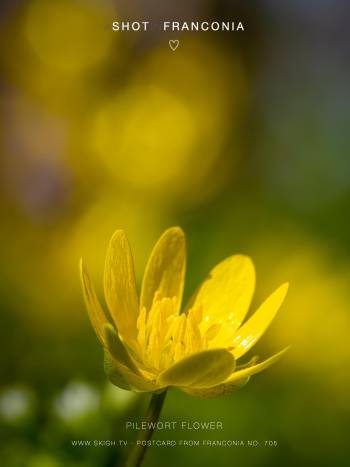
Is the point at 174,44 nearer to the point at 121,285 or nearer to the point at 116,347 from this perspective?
the point at 121,285

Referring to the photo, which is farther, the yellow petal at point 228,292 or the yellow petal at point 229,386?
the yellow petal at point 228,292

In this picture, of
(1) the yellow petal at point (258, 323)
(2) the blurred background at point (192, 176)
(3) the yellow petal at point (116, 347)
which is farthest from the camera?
(2) the blurred background at point (192, 176)

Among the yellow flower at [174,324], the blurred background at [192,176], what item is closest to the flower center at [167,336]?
the yellow flower at [174,324]

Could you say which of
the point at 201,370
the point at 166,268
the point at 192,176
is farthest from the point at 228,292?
the point at 192,176

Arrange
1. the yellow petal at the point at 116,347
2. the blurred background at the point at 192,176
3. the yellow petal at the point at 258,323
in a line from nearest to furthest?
the yellow petal at the point at 116,347 < the yellow petal at the point at 258,323 < the blurred background at the point at 192,176

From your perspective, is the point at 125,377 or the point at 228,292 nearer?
the point at 125,377

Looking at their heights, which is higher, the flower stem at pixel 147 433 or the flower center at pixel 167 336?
the flower center at pixel 167 336

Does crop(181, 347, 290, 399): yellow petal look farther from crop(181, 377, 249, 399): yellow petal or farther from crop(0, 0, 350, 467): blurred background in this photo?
crop(0, 0, 350, 467): blurred background

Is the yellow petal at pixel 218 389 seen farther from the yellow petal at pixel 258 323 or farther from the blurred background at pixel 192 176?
the blurred background at pixel 192 176
